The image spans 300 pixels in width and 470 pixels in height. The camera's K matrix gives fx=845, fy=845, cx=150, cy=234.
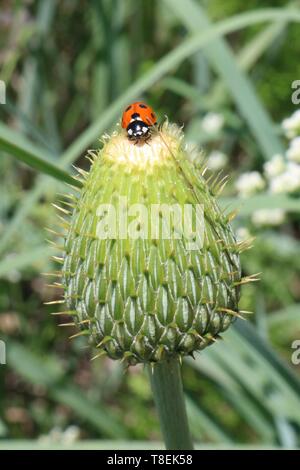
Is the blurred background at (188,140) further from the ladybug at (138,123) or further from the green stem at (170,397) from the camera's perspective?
the ladybug at (138,123)

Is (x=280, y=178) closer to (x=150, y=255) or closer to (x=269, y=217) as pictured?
(x=269, y=217)

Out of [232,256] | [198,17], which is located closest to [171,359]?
[232,256]

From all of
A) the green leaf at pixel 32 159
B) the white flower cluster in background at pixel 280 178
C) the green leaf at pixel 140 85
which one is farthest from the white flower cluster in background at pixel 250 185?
the green leaf at pixel 32 159

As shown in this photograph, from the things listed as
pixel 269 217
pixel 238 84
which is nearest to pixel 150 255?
pixel 269 217

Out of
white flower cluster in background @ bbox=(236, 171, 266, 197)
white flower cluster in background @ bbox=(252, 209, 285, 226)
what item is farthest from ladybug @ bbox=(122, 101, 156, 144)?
white flower cluster in background @ bbox=(252, 209, 285, 226)

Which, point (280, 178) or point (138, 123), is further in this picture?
point (280, 178)

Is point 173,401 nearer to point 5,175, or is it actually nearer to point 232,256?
point 232,256

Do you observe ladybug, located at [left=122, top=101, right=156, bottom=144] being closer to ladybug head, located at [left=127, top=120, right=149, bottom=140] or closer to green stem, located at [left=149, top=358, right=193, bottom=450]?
ladybug head, located at [left=127, top=120, right=149, bottom=140]
